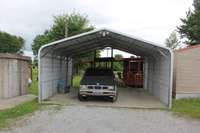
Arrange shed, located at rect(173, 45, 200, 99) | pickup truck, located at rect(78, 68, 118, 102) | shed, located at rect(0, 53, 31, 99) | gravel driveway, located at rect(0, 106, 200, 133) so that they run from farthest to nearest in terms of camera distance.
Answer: shed, located at rect(173, 45, 200, 99), shed, located at rect(0, 53, 31, 99), pickup truck, located at rect(78, 68, 118, 102), gravel driveway, located at rect(0, 106, 200, 133)

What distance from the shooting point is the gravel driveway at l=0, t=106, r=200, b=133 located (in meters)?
8.29

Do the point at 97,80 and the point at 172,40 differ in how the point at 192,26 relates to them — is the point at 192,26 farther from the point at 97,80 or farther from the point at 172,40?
the point at 172,40

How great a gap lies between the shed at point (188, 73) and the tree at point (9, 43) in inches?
2441

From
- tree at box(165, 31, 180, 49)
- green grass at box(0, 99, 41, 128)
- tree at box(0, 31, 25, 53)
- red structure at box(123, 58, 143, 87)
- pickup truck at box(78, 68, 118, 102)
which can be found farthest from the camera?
tree at box(0, 31, 25, 53)

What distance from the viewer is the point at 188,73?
658 inches

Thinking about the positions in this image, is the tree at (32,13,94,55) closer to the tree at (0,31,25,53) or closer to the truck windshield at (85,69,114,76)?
the truck windshield at (85,69,114,76)

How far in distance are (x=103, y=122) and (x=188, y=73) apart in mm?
8716

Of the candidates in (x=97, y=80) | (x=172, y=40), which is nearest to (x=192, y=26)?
(x=97, y=80)

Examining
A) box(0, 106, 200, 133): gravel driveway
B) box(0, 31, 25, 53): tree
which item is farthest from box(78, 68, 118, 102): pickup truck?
box(0, 31, 25, 53): tree

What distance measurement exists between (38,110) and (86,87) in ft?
11.7

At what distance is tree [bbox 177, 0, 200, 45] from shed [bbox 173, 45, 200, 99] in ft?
51.5

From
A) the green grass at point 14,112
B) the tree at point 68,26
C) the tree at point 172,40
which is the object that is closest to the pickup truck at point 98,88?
the green grass at point 14,112

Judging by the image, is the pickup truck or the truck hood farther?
the truck hood

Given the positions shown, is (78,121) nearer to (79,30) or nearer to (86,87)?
(86,87)
